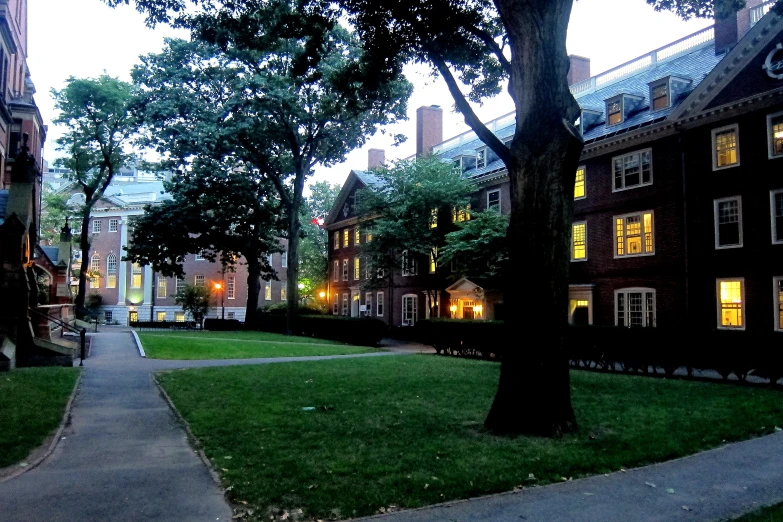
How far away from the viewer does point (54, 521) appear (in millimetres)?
4859

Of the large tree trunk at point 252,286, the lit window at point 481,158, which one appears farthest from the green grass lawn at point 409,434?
the large tree trunk at point 252,286

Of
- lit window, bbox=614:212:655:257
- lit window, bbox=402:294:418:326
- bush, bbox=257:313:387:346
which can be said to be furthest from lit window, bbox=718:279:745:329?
lit window, bbox=402:294:418:326

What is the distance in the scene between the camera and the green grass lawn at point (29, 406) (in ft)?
23.7

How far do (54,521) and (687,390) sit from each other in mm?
12047

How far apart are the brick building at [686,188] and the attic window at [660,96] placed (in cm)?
5

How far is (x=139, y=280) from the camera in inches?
2472

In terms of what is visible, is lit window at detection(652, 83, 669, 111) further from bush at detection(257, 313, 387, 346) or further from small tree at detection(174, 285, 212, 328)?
small tree at detection(174, 285, 212, 328)

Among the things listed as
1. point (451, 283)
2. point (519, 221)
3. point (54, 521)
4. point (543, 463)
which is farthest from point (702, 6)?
point (451, 283)

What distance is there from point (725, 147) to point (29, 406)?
22017 millimetres

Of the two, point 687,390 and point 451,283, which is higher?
point 451,283

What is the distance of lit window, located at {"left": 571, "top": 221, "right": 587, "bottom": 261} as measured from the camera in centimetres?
2680

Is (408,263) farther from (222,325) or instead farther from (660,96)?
(660,96)

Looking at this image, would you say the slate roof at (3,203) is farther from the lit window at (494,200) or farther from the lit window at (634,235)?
the lit window at (634,235)

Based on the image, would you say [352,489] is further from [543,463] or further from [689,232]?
[689,232]
